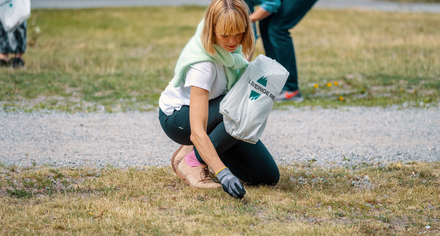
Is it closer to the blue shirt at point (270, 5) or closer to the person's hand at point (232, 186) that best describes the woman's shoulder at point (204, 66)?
the person's hand at point (232, 186)

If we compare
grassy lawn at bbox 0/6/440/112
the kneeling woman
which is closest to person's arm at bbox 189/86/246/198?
the kneeling woman

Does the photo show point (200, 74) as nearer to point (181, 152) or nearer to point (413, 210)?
point (181, 152)

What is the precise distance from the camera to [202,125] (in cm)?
271

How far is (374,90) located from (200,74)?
3.96 metres

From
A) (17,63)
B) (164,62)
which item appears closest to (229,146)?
(17,63)

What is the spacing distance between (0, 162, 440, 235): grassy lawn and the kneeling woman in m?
0.13

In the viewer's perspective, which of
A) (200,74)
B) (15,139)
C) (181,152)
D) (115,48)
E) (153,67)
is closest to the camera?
(200,74)

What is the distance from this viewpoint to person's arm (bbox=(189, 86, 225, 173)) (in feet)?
8.77

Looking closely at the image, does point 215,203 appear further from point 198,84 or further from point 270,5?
point 270,5

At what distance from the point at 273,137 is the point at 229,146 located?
147cm

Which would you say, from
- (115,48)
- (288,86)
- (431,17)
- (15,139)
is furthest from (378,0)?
(15,139)

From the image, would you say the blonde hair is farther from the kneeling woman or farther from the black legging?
the black legging

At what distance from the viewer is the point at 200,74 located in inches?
105

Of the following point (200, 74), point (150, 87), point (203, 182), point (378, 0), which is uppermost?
point (200, 74)
